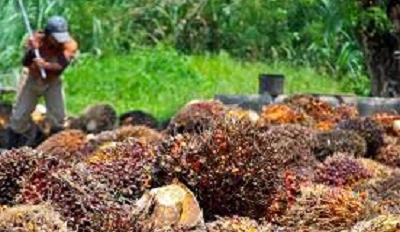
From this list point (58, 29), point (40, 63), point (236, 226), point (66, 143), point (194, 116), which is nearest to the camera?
point (236, 226)

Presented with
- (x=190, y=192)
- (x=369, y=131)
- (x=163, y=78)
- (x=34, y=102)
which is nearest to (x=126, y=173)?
(x=190, y=192)

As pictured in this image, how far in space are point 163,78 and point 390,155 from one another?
37.2ft

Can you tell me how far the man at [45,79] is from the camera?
36.9 feet

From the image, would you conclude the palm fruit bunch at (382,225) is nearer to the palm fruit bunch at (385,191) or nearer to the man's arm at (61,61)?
the palm fruit bunch at (385,191)

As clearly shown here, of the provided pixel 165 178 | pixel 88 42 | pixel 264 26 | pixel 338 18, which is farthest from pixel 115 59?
pixel 165 178

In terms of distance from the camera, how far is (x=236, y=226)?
11.6 ft

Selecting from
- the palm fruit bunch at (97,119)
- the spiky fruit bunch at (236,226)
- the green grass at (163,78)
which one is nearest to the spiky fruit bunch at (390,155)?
the spiky fruit bunch at (236,226)

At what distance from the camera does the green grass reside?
1611cm

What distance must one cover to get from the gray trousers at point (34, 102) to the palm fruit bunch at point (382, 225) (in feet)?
27.3

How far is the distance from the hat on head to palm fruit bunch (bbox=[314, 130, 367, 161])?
501 centimetres

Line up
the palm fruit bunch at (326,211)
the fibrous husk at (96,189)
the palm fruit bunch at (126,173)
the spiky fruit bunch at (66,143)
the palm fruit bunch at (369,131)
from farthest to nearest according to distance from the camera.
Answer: the spiky fruit bunch at (66,143)
the palm fruit bunch at (369,131)
the palm fruit bunch at (126,173)
the palm fruit bunch at (326,211)
the fibrous husk at (96,189)

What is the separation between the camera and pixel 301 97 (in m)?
8.75

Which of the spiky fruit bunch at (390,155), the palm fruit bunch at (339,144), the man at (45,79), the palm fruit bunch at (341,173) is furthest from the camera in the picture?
the man at (45,79)

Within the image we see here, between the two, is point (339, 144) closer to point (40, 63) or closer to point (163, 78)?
point (40, 63)
